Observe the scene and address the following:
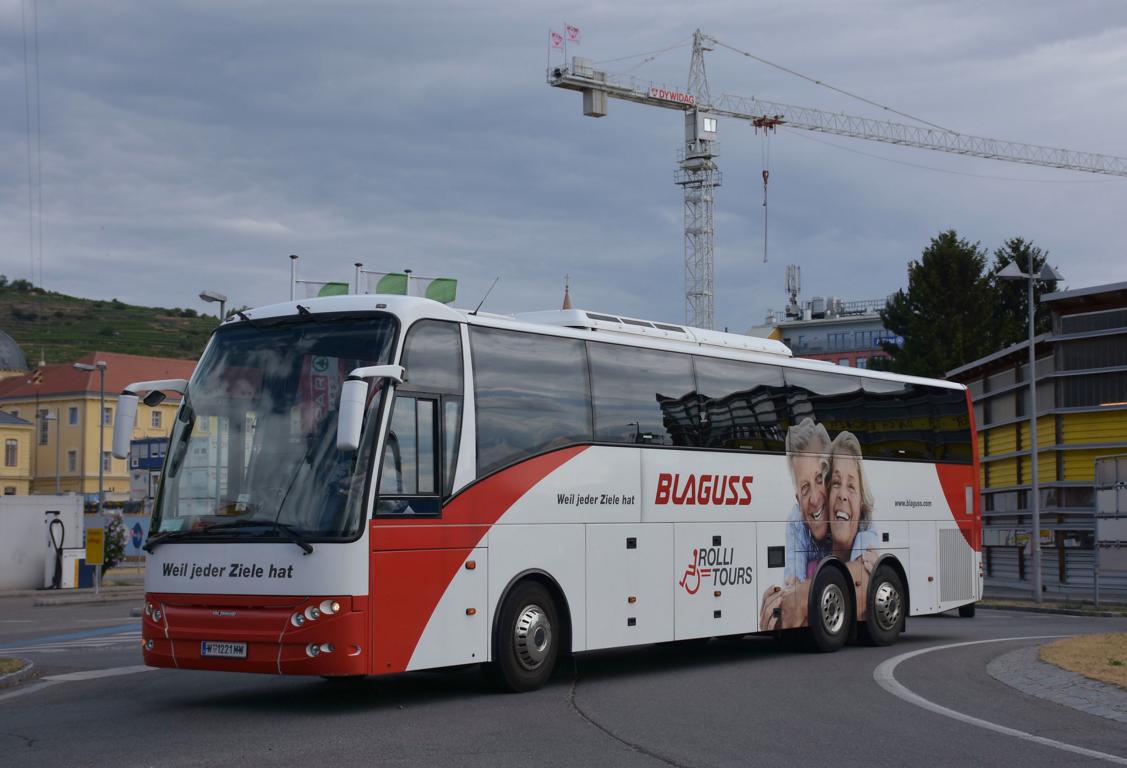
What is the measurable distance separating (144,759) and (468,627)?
12.4ft

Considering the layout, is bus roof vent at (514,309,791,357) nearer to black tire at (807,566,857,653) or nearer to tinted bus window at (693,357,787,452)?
tinted bus window at (693,357,787,452)

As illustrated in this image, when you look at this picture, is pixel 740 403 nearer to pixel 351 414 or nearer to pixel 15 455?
pixel 351 414

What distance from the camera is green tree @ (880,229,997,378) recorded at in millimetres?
70625

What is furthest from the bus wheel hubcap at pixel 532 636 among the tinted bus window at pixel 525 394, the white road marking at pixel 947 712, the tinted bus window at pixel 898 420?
the tinted bus window at pixel 898 420

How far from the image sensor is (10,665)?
635 inches

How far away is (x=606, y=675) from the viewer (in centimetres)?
1548

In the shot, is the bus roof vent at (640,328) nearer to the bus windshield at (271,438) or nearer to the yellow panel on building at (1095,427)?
the bus windshield at (271,438)

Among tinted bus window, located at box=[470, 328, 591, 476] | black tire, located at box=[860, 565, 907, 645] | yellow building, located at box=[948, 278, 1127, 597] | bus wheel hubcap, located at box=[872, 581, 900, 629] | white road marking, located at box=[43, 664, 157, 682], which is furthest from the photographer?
yellow building, located at box=[948, 278, 1127, 597]

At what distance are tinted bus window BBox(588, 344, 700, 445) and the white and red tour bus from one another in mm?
29

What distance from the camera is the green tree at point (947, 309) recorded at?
70625 mm

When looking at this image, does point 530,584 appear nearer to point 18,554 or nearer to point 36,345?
point 18,554

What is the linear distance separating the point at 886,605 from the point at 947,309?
54.4m

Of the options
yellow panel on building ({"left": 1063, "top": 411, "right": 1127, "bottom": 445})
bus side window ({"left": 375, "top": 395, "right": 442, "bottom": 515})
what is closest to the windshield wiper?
bus side window ({"left": 375, "top": 395, "right": 442, "bottom": 515})

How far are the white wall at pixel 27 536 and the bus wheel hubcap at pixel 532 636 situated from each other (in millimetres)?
30587
